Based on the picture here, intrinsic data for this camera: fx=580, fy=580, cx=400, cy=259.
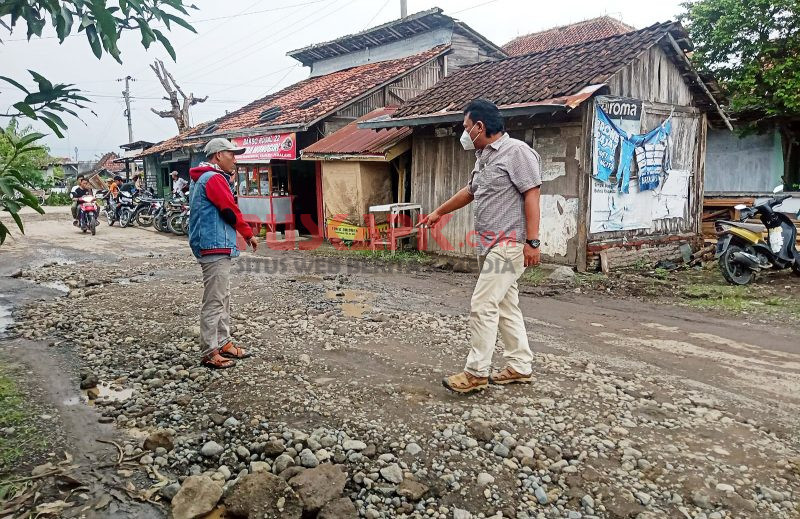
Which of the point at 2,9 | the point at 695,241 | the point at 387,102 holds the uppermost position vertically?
the point at 387,102

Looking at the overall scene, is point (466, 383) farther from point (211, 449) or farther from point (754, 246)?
point (754, 246)

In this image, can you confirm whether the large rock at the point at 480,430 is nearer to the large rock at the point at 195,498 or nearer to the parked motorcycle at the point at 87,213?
the large rock at the point at 195,498

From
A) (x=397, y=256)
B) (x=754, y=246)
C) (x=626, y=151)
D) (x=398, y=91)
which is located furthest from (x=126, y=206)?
(x=754, y=246)

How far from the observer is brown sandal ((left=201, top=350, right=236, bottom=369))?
14.9 ft

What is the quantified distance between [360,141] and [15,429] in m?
10.1

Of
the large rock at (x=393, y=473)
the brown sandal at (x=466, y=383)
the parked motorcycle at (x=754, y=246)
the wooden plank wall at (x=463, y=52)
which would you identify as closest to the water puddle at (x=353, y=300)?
the brown sandal at (x=466, y=383)

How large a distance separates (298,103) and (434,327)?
12622mm

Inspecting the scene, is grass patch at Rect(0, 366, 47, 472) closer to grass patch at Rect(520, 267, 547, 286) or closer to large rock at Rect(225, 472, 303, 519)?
large rock at Rect(225, 472, 303, 519)

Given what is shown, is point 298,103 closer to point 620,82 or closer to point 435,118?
point 435,118

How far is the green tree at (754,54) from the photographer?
11.8m

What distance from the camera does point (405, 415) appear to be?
3.57m

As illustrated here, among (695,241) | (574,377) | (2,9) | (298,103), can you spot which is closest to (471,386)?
(574,377)

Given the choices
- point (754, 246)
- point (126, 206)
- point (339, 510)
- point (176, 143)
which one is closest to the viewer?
point (339, 510)

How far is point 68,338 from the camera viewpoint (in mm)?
5637
